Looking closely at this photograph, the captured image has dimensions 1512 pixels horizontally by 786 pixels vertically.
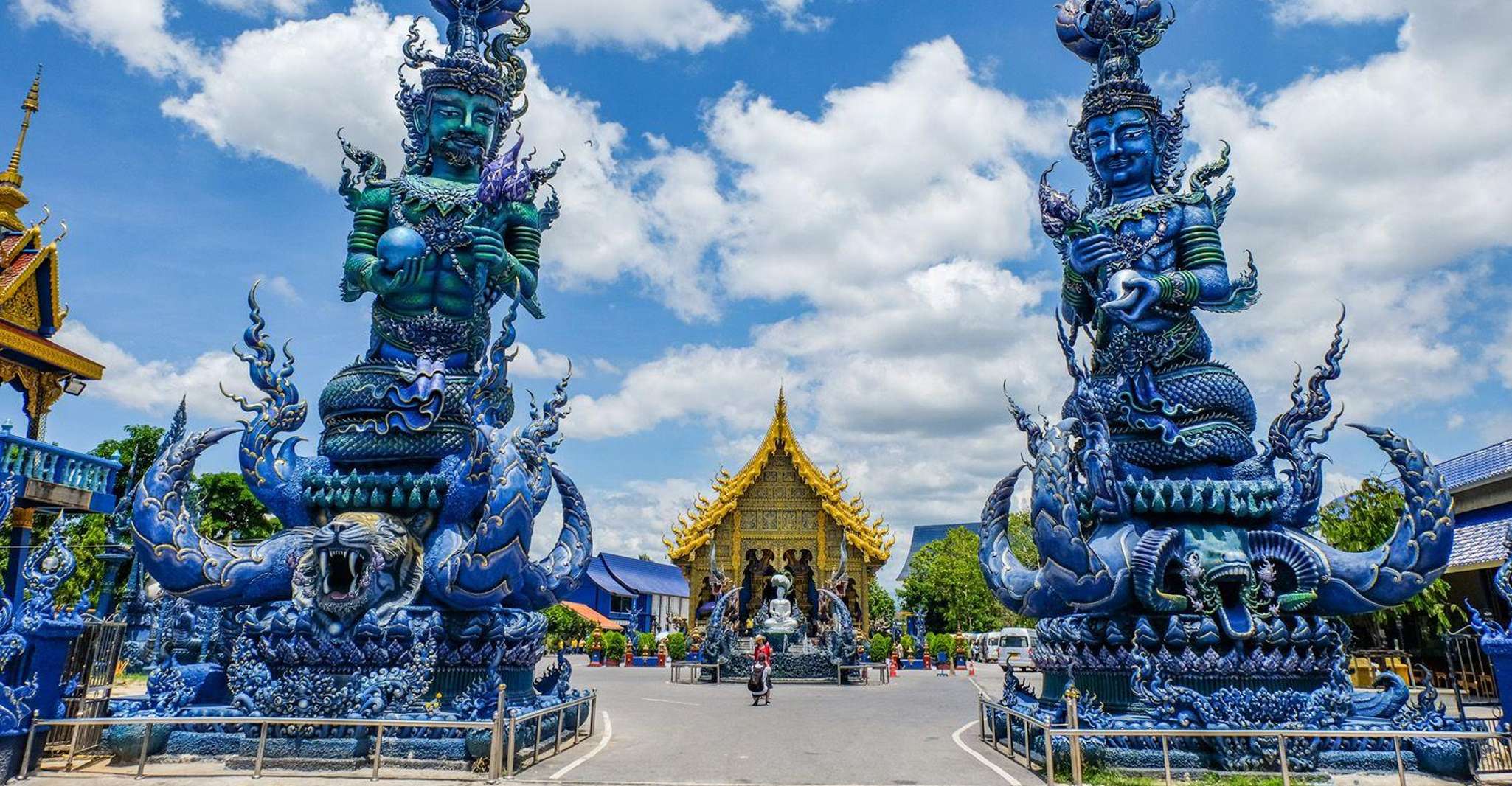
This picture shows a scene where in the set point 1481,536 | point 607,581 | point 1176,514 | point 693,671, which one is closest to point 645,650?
point 693,671

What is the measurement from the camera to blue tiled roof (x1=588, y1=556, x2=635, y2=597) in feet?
174

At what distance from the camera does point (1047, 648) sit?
12430 millimetres

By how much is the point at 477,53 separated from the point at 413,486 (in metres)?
7.19

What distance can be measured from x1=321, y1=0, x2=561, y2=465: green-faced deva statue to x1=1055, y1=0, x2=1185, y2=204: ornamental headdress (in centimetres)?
825

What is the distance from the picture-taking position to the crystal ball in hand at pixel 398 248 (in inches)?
500

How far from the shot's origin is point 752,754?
11930mm

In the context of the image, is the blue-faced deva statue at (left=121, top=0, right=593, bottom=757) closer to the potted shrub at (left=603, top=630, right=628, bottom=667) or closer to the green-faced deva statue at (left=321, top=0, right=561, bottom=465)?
the green-faced deva statue at (left=321, top=0, right=561, bottom=465)

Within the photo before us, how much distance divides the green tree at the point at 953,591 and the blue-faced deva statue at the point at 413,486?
35888 millimetres

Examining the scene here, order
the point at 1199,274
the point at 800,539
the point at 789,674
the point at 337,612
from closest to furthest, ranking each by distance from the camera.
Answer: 1. the point at 337,612
2. the point at 1199,274
3. the point at 789,674
4. the point at 800,539

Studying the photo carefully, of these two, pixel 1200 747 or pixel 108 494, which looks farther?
pixel 108 494

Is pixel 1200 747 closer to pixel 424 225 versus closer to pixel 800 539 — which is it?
pixel 424 225

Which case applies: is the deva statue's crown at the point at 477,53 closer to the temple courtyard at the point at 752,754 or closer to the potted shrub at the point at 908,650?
the temple courtyard at the point at 752,754

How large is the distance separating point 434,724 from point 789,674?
58.4 feet

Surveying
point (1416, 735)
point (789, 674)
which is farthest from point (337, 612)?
point (789, 674)
